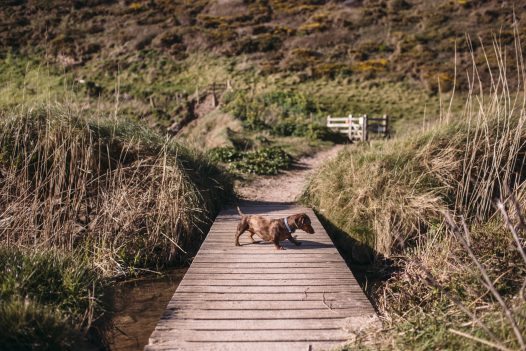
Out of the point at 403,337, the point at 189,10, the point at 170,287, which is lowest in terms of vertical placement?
the point at 170,287

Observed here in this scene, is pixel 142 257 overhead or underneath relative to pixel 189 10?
underneath

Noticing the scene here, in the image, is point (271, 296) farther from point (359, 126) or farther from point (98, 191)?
point (359, 126)

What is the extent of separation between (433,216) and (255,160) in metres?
6.30

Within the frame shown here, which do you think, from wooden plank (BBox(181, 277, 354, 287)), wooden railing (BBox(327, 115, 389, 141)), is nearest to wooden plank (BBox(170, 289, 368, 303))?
wooden plank (BBox(181, 277, 354, 287))

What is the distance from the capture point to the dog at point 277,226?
523cm

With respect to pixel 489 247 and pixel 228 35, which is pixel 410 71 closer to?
pixel 228 35

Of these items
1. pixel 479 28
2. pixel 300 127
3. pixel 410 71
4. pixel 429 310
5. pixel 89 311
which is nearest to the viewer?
pixel 89 311

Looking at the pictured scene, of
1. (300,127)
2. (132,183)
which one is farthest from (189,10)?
(132,183)

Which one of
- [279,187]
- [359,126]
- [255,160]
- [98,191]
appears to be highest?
[98,191]

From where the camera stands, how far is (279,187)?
10.2 metres

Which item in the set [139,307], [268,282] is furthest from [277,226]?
[139,307]

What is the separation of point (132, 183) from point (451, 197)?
4.42 metres

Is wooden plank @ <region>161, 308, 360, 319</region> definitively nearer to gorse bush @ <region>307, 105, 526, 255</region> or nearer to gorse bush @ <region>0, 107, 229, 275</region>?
gorse bush @ <region>0, 107, 229, 275</region>

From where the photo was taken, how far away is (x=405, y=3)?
38.8 meters
